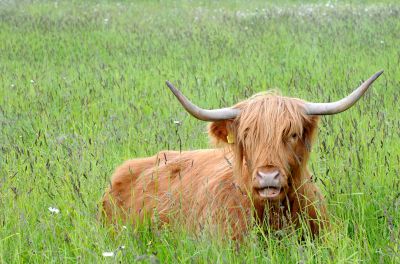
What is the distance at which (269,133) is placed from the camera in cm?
394

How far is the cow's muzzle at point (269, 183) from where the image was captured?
371cm

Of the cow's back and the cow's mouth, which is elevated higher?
the cow's mouth

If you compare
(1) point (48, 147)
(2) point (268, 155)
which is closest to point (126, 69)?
(1) point (48, 147)

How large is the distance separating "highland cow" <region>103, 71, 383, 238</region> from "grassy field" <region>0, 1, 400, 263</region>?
0.15m

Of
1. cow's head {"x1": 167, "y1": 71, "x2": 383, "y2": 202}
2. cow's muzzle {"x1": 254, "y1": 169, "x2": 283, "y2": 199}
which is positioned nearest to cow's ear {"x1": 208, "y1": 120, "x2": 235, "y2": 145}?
cow's head {"x1": 167, "y1": 71, "x2": 383, "y2": 202}

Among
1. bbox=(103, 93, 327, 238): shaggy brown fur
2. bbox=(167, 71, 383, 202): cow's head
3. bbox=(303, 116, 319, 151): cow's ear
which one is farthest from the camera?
bbox=(303, 116, 319, 151): cow's ear

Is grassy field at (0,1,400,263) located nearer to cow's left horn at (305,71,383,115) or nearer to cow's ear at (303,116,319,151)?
cow's ear at (303,116,319,151)

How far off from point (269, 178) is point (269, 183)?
0.08 ft

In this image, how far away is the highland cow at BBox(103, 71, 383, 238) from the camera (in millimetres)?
3846

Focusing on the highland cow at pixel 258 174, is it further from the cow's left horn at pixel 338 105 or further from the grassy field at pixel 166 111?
the grassy field at pixel 166 111

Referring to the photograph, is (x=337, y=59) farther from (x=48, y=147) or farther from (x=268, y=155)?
(x=268, y=155)

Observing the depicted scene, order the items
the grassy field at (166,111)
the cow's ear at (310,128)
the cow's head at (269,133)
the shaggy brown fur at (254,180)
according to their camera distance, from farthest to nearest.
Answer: the cow's ear at (310,128), the shaggy brown fur at (254,180), the cow's head at (269,133), the grassy field at (166,111)

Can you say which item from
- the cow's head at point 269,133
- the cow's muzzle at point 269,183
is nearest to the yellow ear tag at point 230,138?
the cow's head at point 269,133

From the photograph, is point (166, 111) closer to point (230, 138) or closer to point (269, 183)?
point (230, 138)
